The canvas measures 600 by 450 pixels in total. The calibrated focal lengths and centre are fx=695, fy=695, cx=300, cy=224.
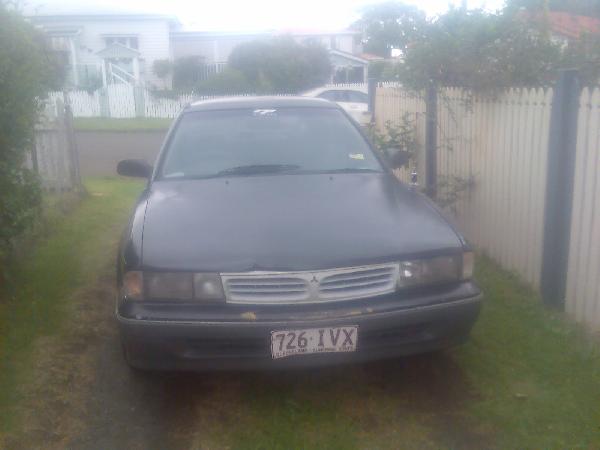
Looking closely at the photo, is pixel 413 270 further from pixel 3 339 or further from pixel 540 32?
pixel 540 32

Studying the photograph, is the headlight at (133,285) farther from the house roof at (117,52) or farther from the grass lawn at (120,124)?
the house roof at (117,52)

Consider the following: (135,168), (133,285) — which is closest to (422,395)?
(133,285)

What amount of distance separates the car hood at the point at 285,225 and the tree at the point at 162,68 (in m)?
32.3

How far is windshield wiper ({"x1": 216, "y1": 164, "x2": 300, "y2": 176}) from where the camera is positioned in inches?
189

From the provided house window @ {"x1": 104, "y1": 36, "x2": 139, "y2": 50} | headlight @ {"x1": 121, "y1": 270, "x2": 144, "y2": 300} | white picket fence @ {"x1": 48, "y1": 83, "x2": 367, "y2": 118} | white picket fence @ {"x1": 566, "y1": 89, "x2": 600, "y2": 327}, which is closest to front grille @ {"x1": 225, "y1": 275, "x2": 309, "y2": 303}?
headlight @ {"x1": 121, "y1": 270, "x2": 144, "y2": 300}

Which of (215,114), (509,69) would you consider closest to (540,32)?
(509,69)

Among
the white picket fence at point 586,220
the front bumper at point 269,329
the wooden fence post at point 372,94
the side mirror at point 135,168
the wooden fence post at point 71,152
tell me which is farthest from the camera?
the wooden fence post at point 372,94

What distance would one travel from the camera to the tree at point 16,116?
16.2ft

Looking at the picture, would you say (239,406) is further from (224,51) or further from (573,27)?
(224,51)

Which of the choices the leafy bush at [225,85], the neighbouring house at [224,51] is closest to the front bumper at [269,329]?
the leafy bush at [225,85]

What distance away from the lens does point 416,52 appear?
7.05 metres

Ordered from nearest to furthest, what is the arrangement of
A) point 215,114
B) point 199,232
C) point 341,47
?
point 199,232, point 215,114, point 341,47

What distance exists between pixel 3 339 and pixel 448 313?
289cm

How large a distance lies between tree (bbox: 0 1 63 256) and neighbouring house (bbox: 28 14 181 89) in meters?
29.1
